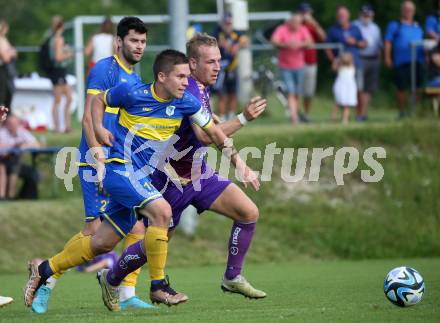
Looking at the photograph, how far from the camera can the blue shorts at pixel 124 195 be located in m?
9.12

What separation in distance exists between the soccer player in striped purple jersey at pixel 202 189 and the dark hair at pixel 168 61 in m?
0.49

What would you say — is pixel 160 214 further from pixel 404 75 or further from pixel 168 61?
pixel 404 75

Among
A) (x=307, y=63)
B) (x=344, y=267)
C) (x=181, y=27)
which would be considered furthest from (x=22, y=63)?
(x=344, y=267)

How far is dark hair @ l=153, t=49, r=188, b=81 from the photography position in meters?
9.15

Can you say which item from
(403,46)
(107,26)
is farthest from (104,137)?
(403,46)

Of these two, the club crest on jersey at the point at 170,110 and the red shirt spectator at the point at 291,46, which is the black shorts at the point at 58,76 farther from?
the club crest on jersey at the point at 170,110

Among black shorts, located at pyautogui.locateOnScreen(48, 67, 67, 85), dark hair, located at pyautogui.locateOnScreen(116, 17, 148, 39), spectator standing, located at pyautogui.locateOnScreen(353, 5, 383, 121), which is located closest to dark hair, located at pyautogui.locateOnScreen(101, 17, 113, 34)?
black shorts, located at pyautogui.locateOnScreen(48, 67, 67, 85)

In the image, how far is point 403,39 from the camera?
68.8 feet

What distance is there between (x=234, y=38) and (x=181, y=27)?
2934 mm

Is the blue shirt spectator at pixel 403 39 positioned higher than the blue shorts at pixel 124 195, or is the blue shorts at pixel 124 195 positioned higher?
the blue shirt spectator at pixel 403 39

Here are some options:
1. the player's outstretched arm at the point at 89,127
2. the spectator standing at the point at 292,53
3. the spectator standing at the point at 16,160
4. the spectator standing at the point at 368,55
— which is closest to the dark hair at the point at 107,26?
the spectator standing at the point at 16,160

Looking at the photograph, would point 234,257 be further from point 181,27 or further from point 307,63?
point 307,63

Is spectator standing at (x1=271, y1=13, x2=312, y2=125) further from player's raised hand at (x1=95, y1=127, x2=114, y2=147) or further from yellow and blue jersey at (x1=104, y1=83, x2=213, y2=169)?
player's raised hand at (x1=95, y1=127, x2=114, y2=147)

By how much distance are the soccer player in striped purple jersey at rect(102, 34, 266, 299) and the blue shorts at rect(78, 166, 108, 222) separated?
0.66 meters
